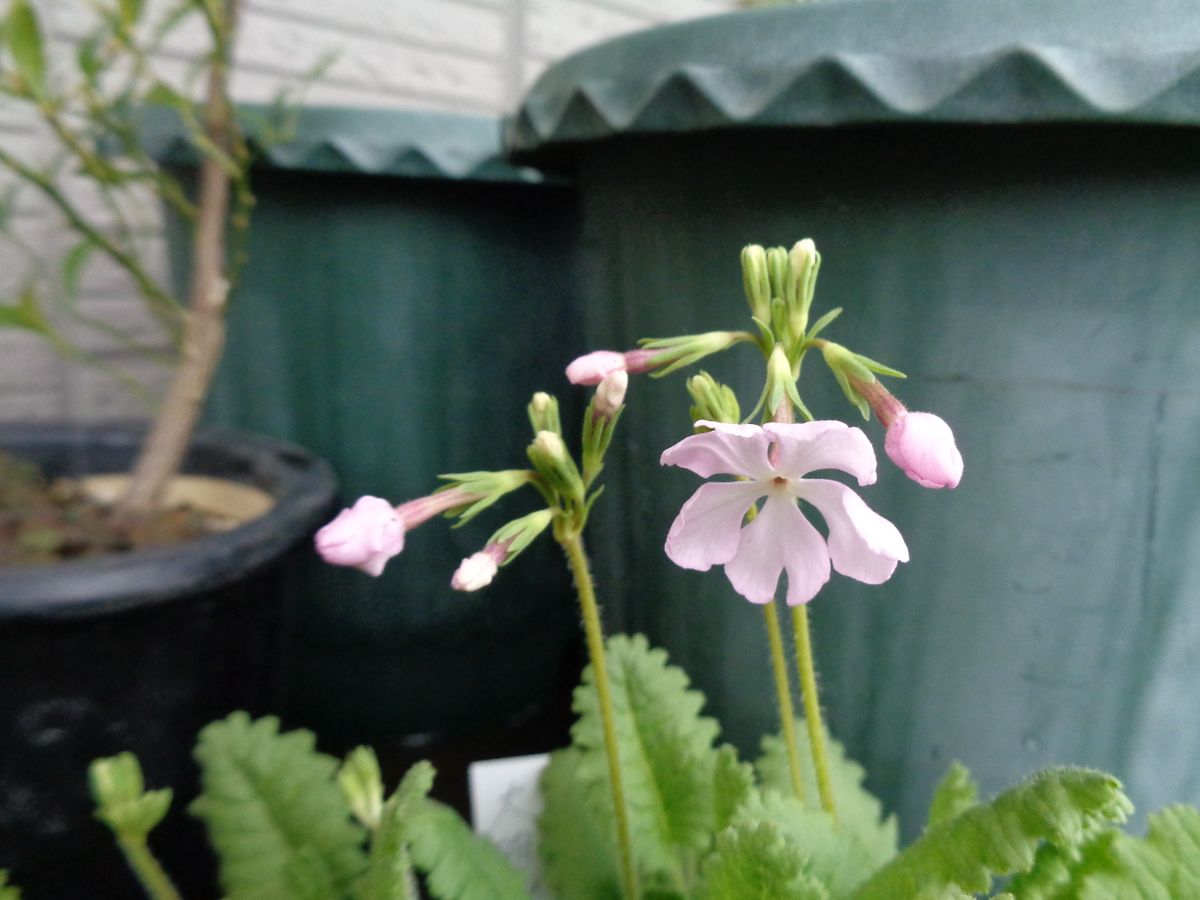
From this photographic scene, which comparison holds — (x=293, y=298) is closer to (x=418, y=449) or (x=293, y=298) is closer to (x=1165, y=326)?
(x=418, y=449)

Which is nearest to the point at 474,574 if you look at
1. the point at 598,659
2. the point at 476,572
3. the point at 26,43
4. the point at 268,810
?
the point at 476,572

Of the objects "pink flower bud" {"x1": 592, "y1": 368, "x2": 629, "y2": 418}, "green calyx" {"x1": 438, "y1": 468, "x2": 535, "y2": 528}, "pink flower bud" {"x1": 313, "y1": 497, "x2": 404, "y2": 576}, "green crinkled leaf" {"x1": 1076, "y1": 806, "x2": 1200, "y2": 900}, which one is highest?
"pink flower bud" {"x1": 592, "y1": 368, "x2": 629, "y2": 418}

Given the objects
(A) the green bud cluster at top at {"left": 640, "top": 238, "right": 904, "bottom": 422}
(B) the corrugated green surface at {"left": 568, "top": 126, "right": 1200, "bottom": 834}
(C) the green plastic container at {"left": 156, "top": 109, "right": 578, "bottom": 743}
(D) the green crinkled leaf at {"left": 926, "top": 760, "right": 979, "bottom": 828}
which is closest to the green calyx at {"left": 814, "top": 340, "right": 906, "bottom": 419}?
(A) the green bud cluster at top at {"left": 640, "top": 238, "right": 904, "bottom": 422}

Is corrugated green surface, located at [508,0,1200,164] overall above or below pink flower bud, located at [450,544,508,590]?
above

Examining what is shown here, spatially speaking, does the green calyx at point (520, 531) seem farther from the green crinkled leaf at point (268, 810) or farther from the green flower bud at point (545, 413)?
the green crinkled leaf at point (268, 810)

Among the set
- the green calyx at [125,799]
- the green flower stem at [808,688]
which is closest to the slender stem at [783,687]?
the green flower stem at [808,688]

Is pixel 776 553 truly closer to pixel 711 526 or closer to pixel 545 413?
pixel 711 526

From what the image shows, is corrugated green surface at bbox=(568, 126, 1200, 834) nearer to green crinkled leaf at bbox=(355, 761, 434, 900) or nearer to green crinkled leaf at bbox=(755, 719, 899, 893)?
green crinkled leaf at bbox=(755, 719, 899, 893)

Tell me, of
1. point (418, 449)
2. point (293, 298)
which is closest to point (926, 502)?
point (418, 449)
